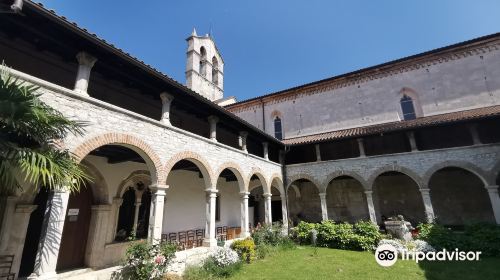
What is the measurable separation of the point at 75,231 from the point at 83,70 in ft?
18.0

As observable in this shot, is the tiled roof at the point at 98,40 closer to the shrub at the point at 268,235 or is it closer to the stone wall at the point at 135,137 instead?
the stone wall at the point at 135,137

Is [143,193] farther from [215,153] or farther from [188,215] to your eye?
[215,153]

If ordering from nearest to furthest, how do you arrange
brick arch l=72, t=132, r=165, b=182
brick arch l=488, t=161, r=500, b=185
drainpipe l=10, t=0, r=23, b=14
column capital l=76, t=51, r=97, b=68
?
drainpipe l=10, t=0, r=23, b=14 → brick arch l=72, t=132, r=165, b=182 → column capital l=76, t=51, r=97, b=68 → brick arch l=488, t=161, r=500, b=185

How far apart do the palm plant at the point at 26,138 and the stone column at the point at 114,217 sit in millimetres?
5382

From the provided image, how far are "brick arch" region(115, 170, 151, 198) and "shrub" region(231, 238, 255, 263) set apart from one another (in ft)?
14.8

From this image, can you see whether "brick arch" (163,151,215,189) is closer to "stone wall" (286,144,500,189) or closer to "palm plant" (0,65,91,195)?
"palm plant" (0,65,91,195)

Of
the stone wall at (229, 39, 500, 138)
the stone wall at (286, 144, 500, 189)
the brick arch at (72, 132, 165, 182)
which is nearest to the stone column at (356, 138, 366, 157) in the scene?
the stone wall at (286, 144, 500, 189)

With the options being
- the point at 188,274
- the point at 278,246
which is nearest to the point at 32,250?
the point at 188,274

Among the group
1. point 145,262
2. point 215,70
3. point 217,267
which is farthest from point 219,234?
point 215,70

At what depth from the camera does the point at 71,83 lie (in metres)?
7.35

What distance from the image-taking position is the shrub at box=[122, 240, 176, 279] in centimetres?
612

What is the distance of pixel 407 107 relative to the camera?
16.7 meters

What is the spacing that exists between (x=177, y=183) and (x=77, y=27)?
25.4ft

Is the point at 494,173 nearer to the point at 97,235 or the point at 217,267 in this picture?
the point at 217,267
